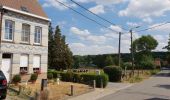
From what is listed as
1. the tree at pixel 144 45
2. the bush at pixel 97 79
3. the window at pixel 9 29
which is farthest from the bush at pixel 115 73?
the tree at pixel 144 45

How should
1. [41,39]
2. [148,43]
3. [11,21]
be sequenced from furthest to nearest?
[148,43] < [41,39] < [11,21]

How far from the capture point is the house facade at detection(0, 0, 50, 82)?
25.2m

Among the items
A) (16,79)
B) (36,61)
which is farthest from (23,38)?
(16,79)

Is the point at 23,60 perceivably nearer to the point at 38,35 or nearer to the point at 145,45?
the point at 38,35

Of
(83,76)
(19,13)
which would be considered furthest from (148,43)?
(19,13)

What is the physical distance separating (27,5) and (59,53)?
82.2 ft

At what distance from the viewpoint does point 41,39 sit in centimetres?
2945

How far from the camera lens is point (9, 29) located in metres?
25.6

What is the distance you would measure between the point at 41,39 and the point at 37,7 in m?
3.19

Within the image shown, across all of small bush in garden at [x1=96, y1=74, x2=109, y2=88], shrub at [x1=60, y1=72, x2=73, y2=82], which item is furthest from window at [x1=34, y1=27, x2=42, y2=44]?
shrub at [x1=60, y1=72, x2=73, y2=82]

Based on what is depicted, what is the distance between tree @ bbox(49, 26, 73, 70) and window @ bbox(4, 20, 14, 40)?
27332 millimetres

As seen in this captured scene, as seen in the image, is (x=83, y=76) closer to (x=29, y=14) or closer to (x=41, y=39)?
(x=41, y=39)

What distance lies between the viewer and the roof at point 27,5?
2591cm

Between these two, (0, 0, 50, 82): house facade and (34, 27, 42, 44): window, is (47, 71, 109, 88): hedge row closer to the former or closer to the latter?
(0, 0, 50, 82): house facade
